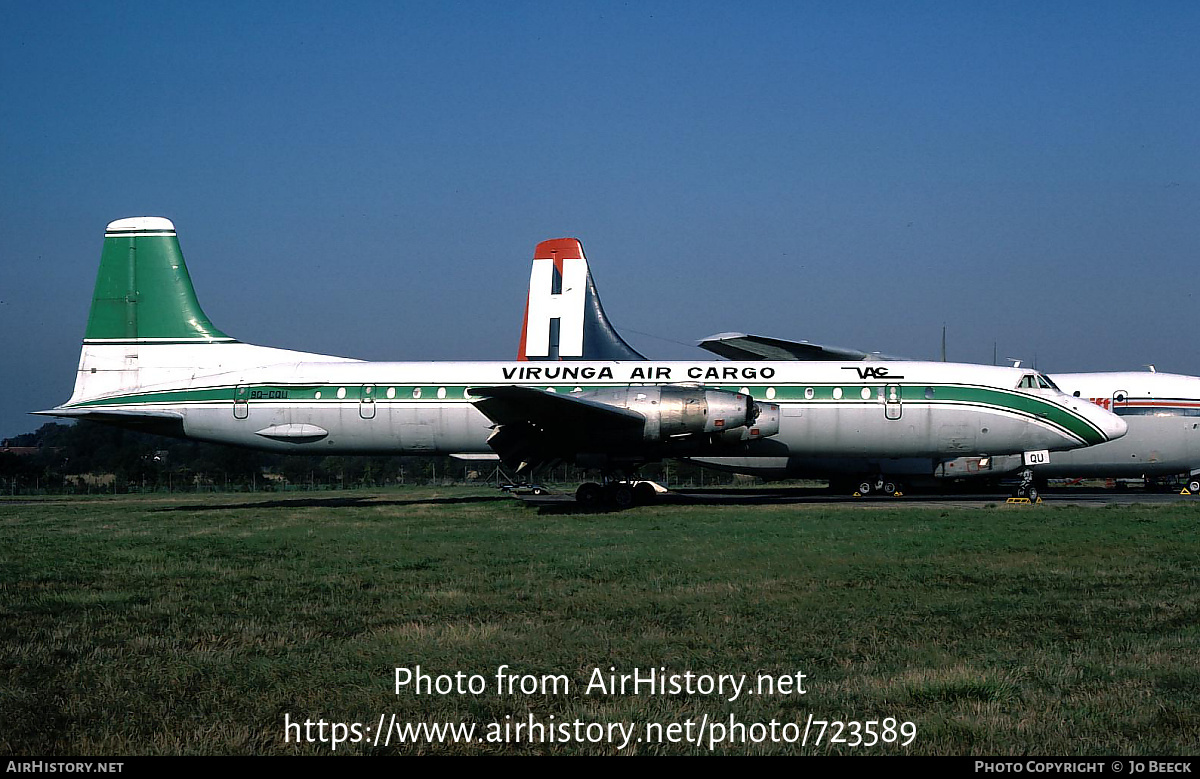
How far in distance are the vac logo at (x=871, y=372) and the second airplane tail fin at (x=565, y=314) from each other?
11314 millimetres

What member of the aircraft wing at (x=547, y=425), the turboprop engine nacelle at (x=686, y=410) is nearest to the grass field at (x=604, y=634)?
the aircraft wing at (x=547, y=425)

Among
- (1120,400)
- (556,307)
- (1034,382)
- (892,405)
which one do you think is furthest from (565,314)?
(1120,400)

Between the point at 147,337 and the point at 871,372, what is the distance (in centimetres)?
1974

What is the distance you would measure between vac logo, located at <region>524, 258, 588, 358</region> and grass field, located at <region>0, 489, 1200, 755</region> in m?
20.1

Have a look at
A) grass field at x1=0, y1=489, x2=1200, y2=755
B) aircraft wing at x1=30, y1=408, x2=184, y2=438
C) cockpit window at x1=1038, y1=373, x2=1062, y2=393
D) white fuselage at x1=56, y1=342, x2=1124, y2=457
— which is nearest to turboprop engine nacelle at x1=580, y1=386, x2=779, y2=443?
white fuselage at x1=56, y1=342, x2=1124, y2=457

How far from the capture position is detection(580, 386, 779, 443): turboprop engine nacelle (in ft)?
77.0

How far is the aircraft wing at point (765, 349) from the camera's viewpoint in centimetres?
3825

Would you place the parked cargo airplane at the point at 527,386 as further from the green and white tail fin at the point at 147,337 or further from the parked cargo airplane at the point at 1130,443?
the parked cargo airplane at the point at 1130,443

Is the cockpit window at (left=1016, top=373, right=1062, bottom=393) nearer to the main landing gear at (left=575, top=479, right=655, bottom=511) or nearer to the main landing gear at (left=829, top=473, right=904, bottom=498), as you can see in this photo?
the main landing gear at (left=829, top=473, right=904, bottom=498)

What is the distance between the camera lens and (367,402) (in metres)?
25.3

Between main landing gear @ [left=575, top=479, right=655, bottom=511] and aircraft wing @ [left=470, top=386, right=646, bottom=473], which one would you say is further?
main landing gear @ [left=575, top=479, right=655, bottom=511]
